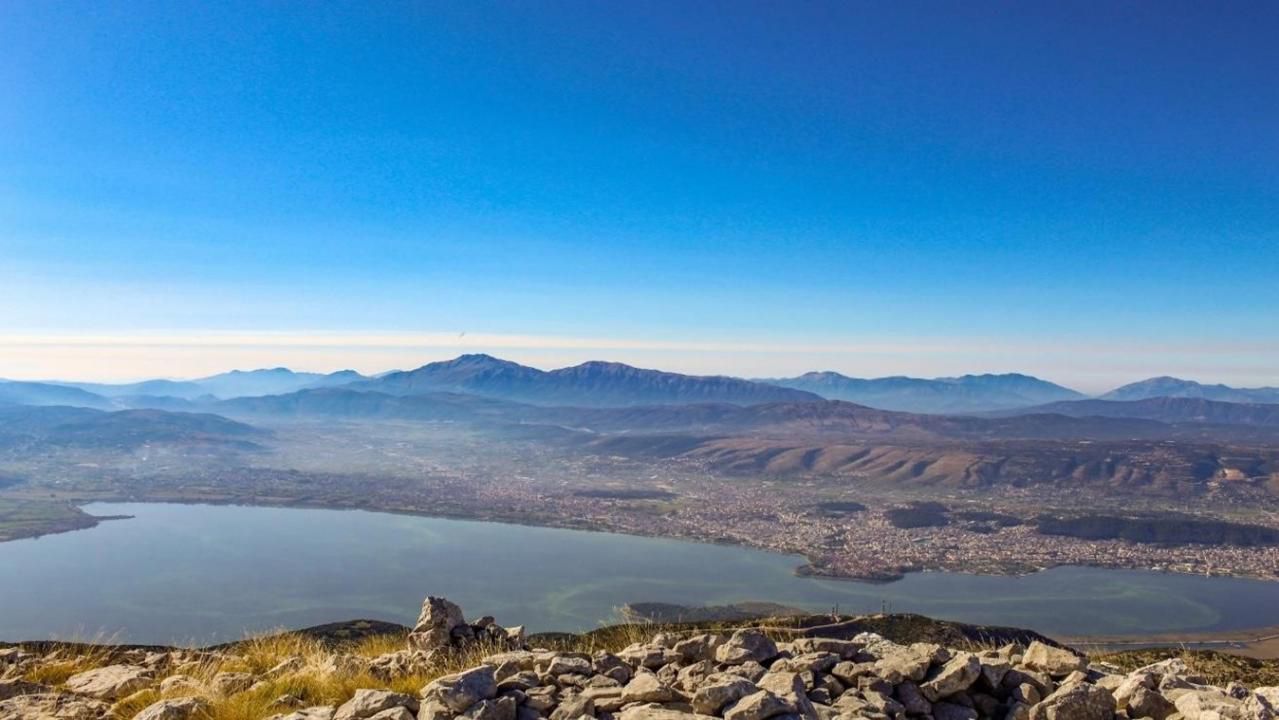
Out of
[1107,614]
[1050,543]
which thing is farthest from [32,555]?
[1050,543]

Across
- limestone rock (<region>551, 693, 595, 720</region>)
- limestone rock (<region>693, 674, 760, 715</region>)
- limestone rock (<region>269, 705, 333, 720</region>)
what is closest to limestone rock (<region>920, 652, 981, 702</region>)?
limestone rock (<region>693, 674, 760, 715</region>)

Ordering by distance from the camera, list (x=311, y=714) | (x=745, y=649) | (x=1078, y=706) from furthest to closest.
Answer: (x=745, y=649)
(x=1078, y=706)
(x=311, y=714)

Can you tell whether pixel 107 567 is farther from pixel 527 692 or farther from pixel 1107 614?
pixel 1107 614

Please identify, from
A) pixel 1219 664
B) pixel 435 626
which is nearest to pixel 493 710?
pixel 435 626

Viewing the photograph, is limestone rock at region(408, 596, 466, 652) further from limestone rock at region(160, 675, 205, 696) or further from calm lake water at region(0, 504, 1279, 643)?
calm lake water at region(0, 504, 1279, 643)

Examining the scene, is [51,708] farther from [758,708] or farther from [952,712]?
[952,712]

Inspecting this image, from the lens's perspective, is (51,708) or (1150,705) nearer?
(1150,705)
